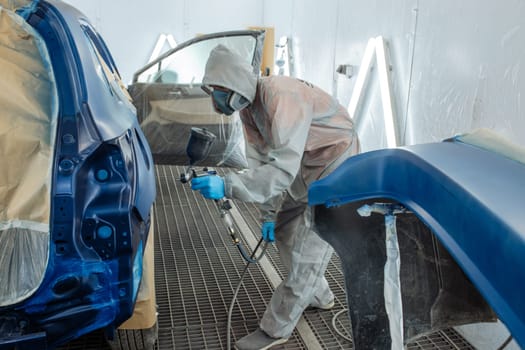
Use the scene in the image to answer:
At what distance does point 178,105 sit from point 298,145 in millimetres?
3083

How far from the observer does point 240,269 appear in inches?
153

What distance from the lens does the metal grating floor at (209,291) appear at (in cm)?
288

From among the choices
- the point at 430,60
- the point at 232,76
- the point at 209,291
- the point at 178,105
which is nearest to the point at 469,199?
the point at 232,76

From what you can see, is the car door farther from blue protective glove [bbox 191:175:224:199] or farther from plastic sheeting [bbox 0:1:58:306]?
plastic sheeting [bbox 0:1:58:306]

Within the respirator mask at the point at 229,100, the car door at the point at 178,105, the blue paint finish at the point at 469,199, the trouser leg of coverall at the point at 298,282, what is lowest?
the trouser leg of coverall at the point at 298,282

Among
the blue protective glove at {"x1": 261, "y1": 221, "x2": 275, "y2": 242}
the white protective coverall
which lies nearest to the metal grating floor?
the white protective coverall

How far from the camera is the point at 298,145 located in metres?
2.49

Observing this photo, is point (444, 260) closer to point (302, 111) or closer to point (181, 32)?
point (302, 111)

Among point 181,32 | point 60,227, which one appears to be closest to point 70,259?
point 60,227

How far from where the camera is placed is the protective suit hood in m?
2.75

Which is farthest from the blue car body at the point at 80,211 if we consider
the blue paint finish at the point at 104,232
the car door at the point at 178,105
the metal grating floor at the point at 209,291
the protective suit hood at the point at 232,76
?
the car door at the point at 178,105

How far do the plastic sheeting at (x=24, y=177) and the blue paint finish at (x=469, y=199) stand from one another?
1.17 meters

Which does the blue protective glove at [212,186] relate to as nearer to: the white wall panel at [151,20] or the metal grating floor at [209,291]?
the metal grating floor at [209,291]

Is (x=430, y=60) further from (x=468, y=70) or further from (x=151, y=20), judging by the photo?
(x=151, y=20)
